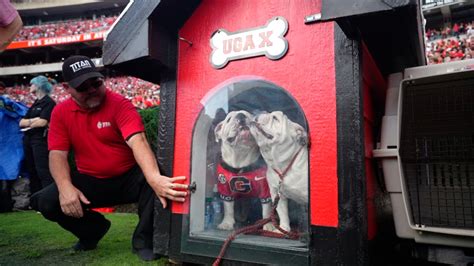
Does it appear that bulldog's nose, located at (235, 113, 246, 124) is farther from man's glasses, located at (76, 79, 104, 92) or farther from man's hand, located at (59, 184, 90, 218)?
man's hand, located at (59, 184, 90, 218)

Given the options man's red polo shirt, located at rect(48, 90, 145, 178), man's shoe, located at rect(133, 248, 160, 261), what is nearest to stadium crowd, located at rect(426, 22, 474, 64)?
man's red polo shirt, located at rect(48, 90, 145, 178)

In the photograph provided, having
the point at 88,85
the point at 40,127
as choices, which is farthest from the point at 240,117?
the point at 40,127

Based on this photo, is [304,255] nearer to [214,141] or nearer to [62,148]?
[214,141]

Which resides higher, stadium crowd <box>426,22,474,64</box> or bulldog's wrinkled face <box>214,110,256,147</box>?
stadium crowd <box>426,22,474,64</box>

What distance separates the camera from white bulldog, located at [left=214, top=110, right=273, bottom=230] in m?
1.89

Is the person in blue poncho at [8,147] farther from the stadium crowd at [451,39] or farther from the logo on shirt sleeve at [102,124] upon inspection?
the stadium crowd at [451,39]

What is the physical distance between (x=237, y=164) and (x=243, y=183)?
114 mm

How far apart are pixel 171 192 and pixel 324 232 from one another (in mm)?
890

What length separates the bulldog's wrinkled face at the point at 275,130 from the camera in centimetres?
172

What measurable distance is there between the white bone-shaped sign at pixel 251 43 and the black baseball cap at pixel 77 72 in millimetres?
899

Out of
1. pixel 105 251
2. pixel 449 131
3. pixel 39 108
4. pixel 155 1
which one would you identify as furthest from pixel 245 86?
pixel 39 108

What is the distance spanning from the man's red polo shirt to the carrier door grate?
1655 millimetres

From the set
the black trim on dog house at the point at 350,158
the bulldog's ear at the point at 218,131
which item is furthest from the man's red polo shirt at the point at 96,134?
the black trim on dog house at the point at 350,158

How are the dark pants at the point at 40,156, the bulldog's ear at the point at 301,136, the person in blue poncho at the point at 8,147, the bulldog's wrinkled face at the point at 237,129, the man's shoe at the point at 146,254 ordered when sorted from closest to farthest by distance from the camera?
the bulldog's ear at the point at 301,136, the bulldog's wrinkled face at the point at 237,129, the man's shoe at the point at 146,254, the dark pants at the point at 40,156, the person in blue poncho at the point at 8,147
